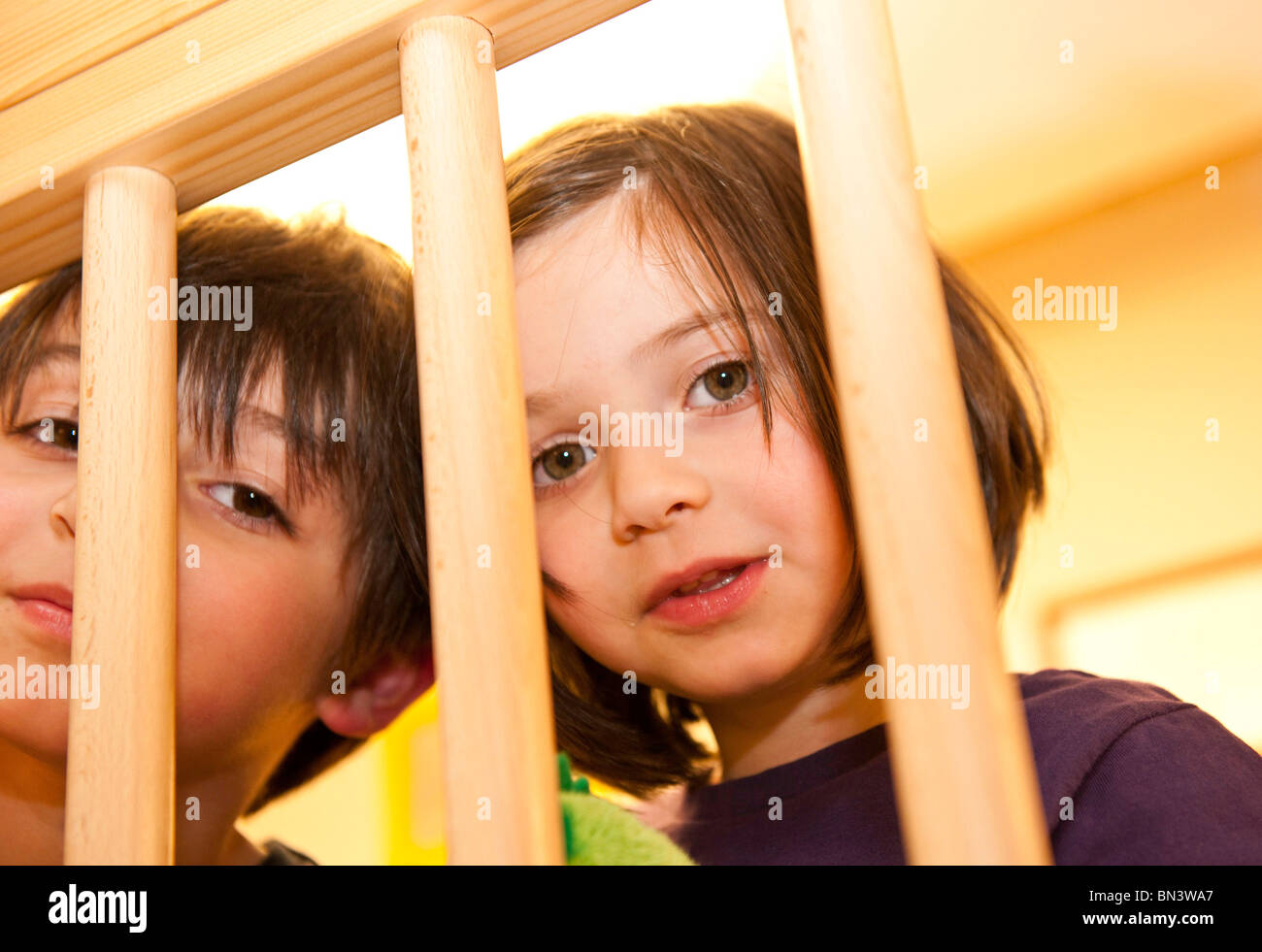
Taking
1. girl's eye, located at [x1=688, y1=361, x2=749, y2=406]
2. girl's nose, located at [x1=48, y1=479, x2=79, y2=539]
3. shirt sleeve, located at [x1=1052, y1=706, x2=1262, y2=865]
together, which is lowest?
shirt sleeve, located at [x1=1052, y1=706, x2=1262, y2=865]

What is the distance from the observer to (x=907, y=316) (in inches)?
19.3

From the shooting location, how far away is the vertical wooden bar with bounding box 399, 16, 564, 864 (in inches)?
19.6

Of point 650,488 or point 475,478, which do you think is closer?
point 475,478

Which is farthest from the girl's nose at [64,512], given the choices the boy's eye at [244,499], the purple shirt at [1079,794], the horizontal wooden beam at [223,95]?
the purple shirt at [1079,794]

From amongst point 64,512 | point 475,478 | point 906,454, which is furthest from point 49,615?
point 906,454

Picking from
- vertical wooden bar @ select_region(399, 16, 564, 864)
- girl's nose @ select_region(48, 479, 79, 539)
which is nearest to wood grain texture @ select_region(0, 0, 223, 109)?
vertical wooden bar @ select_region(399, 16, 564, 864)

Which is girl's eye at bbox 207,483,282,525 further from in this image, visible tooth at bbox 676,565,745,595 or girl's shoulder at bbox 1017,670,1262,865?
girl's shoulder at bbox 1017,670,1262,865

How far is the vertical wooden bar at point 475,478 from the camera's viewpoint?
497 mm

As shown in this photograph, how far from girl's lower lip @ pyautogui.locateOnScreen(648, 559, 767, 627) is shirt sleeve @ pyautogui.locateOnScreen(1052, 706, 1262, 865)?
303 mm

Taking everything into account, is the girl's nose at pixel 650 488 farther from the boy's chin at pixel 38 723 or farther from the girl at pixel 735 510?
the boy's chin at pixel 38 723

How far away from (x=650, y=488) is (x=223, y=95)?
0.43 meters

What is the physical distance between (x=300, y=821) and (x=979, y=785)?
2.54 m

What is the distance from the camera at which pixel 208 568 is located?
41.6 inches

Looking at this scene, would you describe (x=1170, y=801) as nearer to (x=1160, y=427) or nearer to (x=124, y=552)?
(x=124, y=552)
